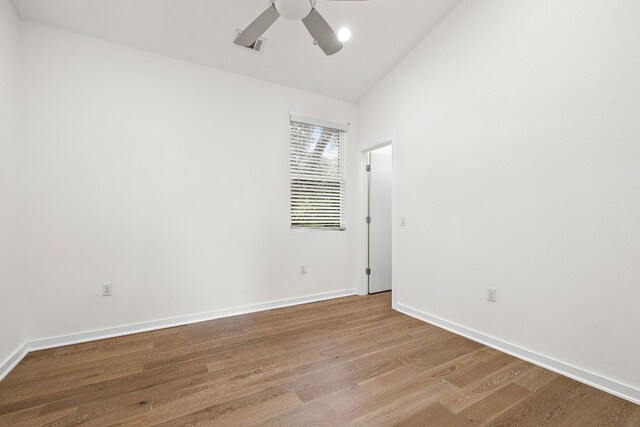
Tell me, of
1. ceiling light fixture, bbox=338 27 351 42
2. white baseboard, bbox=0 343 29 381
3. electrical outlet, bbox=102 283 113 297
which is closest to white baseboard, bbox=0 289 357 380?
white baseboard, bbox=0 343 29 381

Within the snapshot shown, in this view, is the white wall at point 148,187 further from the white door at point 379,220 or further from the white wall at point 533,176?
the white wall at point 533,176

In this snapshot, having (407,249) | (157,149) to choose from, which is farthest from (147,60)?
(407,249)

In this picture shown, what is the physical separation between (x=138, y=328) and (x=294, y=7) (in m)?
3.14

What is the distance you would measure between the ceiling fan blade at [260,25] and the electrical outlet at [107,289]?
8.24ft

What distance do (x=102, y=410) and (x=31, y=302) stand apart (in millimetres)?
1467

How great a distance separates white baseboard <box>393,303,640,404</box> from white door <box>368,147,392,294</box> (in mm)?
1192

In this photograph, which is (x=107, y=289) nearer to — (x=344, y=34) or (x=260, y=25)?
(x=260, y=25)

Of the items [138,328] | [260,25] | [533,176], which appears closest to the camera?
[260,25]

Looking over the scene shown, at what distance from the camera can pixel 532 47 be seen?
88.9 inches

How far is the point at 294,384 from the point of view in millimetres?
1914

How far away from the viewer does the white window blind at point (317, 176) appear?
147 inches

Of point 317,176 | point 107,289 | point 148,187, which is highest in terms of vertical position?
point 317,176

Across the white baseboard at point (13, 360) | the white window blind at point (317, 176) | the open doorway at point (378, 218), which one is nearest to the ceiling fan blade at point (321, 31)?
the white window blind at point (317, 176)

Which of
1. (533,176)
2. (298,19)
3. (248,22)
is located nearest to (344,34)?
(248,22)
